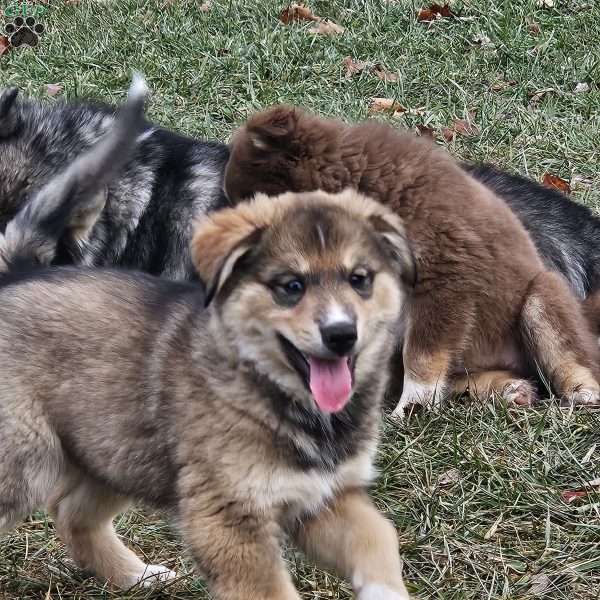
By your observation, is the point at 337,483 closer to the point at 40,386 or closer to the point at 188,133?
the point at 40,386

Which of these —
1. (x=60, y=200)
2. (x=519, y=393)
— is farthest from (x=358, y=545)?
(x=519, y=393)

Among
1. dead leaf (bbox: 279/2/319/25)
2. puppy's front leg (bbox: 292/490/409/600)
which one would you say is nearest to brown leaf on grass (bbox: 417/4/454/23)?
dead leaf (bbox: 279/2/319/25)

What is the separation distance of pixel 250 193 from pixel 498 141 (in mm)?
3000

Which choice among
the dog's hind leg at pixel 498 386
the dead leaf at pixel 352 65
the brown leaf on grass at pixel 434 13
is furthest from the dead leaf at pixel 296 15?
the dog's hind leg at pixel 498 386

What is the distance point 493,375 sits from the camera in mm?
5219

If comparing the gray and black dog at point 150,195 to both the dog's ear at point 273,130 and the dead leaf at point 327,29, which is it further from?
the dead leaf at point 327,29

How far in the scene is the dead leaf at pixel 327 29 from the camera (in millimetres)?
9477

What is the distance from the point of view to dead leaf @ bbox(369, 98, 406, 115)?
8431 millimetres

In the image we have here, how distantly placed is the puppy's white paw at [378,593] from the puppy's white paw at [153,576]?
0.90m

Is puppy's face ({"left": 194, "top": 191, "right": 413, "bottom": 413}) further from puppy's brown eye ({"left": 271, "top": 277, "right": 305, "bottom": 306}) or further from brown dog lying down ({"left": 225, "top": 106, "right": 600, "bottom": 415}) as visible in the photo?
brown dog lying down ({"left": 225, "top": 106, "right": 600, "bottom": 415})

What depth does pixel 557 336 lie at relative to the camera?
5188 millimetres

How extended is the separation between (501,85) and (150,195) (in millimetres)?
4113

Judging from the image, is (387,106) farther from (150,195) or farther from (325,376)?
(325,376)

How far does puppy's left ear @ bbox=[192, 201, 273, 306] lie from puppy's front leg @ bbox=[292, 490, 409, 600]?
2.52 feet
